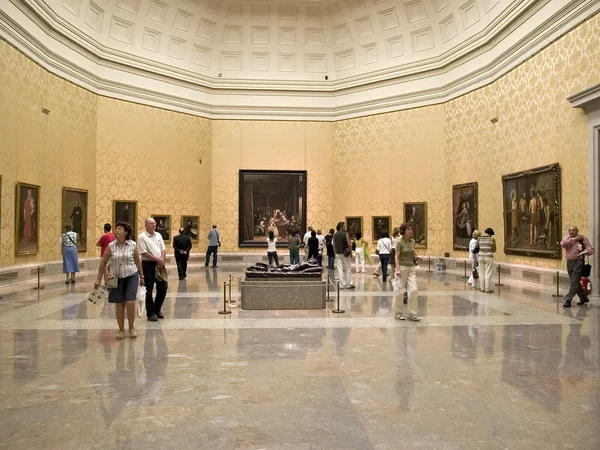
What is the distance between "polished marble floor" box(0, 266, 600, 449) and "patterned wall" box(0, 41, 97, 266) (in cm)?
600

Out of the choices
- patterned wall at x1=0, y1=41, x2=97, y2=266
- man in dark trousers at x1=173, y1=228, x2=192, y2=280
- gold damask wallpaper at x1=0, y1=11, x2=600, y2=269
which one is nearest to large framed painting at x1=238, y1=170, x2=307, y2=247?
gold damask wallpaper at x1=0, y1=11, x2=600, y2=269

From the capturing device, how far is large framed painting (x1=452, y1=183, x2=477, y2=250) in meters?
18.0

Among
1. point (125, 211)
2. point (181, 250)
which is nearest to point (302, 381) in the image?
point (181, 250)

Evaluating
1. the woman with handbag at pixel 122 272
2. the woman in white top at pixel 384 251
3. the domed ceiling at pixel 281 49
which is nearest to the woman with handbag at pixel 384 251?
the woman in white top at pixel 384 251

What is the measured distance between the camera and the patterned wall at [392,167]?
20078mm

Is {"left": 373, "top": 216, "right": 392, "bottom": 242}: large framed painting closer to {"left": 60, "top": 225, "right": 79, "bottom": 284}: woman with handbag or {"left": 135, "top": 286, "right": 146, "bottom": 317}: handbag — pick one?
{"left": 60, "top": 225, "right": 79, "bottom": 284}: woman with handbag

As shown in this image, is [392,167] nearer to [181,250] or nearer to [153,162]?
[153,162]

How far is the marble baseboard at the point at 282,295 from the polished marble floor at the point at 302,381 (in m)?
0.49

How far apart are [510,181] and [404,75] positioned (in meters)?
7.58

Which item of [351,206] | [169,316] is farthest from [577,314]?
[351,206]

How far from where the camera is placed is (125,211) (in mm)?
19641

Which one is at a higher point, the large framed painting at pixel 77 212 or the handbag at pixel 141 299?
the large framed painting at pixel 77 212

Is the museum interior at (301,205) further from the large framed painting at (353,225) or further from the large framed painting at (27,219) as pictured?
the large framed painting at (353,225)

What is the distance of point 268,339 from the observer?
720 centimetres
